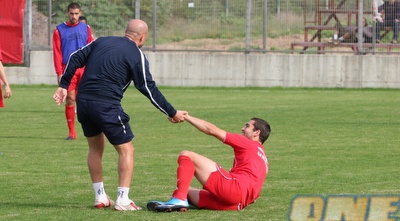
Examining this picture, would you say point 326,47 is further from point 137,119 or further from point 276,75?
point 137,119

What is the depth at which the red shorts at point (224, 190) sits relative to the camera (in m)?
8.94

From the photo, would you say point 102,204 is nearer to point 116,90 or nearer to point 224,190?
point 116,90

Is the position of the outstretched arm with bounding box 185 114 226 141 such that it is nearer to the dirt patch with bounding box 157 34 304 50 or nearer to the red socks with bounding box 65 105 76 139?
the red socks with bounding box 65 105 76 139

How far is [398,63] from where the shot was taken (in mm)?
28688

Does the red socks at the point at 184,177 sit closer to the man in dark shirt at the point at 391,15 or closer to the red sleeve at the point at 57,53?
the red sleeve at the point at 57,53

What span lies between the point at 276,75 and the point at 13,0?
8275 mm

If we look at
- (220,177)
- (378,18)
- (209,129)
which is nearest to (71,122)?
(209,129)

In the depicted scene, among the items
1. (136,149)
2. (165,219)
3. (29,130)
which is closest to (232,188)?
(165,219)

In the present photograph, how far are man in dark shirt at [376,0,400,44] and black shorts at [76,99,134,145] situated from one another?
21.1 m

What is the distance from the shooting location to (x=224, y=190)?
8961 millimetres

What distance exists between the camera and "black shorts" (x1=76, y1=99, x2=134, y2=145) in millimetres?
9234

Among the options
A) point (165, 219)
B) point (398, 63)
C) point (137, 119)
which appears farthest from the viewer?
point (398, 63)

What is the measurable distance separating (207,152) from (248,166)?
4.95 metres

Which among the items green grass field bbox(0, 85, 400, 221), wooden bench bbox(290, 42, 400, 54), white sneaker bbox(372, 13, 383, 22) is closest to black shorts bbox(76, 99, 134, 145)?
green grass field bbox(0, 85, 400, 221)
